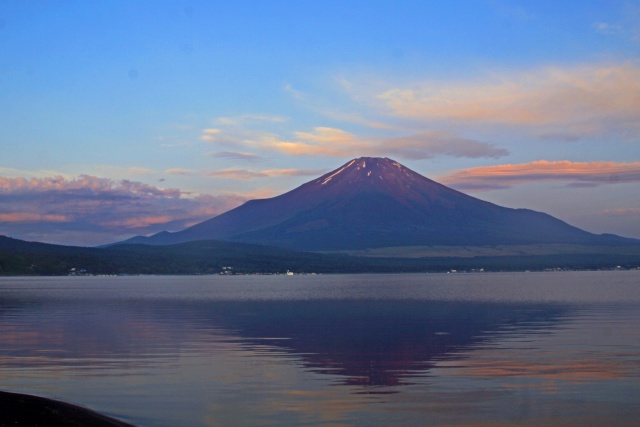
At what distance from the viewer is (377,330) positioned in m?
40.2

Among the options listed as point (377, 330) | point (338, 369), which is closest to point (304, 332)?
point (377, 330)

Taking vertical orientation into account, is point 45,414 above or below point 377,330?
below

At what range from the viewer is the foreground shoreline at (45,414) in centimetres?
1616

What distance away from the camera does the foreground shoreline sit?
16.2m

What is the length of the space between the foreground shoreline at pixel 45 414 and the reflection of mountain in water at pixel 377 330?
27.0ft

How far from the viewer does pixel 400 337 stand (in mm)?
36219

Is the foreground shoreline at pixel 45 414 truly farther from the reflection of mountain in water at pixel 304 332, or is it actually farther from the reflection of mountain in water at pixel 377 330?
the reflection of mountain in water at pixel 377 330

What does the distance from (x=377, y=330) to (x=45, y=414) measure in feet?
81.6

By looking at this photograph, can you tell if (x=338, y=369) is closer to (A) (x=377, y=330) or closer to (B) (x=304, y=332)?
(B) (x=304, y=332)

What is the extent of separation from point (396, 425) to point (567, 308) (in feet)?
136

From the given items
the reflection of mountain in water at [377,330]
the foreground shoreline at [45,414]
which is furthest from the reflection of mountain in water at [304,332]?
the foreground shoreline at [45,414]

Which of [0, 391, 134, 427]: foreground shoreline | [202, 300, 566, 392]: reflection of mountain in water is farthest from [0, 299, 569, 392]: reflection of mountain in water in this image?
[0, 391, 134, 427]: foreground shoreline

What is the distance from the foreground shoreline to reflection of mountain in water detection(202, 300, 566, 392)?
822 centimetres

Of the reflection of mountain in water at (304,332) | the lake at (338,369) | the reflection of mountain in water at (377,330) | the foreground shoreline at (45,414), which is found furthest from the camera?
the reflection of mountain in water at (304,332)
